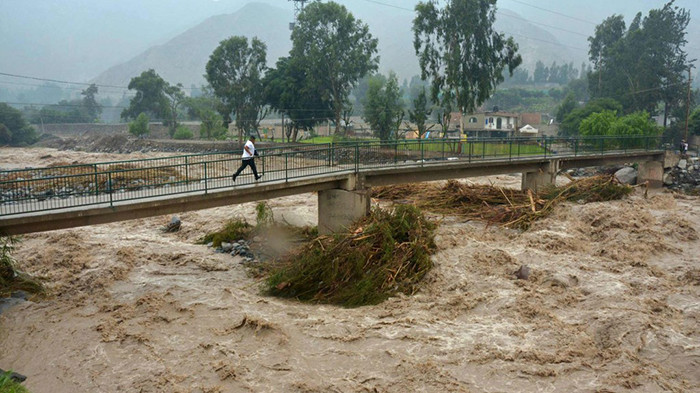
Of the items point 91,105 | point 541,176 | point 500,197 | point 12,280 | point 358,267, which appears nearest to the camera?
point 12,280

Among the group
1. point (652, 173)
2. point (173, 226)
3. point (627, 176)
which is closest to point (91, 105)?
point (173, 226)

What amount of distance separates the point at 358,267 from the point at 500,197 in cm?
1304

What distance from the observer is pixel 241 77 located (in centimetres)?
6675

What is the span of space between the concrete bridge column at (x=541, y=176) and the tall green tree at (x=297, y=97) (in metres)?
32.2

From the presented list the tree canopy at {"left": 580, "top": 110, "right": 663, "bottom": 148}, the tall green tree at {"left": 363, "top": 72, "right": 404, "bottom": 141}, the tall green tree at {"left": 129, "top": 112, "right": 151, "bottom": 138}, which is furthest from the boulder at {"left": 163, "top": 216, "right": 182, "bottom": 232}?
the tall green tree at {"left": 129, "top": 112, "right": 151, "bottom": 138}

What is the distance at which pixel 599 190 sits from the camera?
92.5ft

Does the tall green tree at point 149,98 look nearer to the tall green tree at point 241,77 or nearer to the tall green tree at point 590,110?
the tall green tree at point 241,77

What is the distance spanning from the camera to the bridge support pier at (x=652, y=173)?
3712 centimetres

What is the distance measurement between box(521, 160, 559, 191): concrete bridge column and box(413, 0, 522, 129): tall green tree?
1670cm

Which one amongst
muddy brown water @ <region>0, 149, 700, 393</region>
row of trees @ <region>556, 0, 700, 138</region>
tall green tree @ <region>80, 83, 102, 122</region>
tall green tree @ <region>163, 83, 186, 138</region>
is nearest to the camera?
muddy brown water @ <region>0, 149, 700, 393</region>

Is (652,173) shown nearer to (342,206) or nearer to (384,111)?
(384,111)

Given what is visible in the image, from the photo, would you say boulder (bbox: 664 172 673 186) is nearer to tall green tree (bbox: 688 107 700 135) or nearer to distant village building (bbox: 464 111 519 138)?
tall green tree (bbox: 688 107 700 135)

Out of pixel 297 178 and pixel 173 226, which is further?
pixel 173 226

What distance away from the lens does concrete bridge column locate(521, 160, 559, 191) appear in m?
29.3
